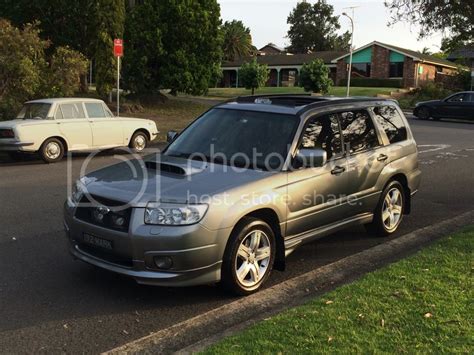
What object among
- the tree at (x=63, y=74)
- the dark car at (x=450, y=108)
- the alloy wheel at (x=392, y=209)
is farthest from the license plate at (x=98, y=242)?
the dark car at (x=450, y=108)

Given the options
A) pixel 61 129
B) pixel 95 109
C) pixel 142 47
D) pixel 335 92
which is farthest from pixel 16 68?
pixel 335 92

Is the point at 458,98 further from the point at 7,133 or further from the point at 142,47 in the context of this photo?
the point at 7,133

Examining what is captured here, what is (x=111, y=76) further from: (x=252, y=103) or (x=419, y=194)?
(x=252, y=103)

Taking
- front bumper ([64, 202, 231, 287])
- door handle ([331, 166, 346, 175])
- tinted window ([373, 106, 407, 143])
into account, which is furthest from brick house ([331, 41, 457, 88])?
front bumper ([64, 202, 231, 287])

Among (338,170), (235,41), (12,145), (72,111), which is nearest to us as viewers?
(338,170)

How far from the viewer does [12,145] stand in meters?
12.2

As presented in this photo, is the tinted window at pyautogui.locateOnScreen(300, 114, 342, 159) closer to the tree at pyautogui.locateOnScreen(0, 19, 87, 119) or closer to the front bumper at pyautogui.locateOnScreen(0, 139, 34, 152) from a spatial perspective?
the front bumper at pyautogui.locateOnScreen(0, 139, 34, 152)

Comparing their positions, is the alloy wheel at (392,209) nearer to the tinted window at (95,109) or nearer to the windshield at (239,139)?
the windshield at (239,139)

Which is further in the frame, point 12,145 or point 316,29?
point 316,29

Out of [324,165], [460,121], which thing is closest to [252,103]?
[324,165]

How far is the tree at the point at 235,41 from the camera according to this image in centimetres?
6938

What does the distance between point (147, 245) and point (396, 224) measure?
12.5 feet

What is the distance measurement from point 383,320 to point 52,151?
10621mm

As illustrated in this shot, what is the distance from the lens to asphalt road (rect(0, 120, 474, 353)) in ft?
13.1
